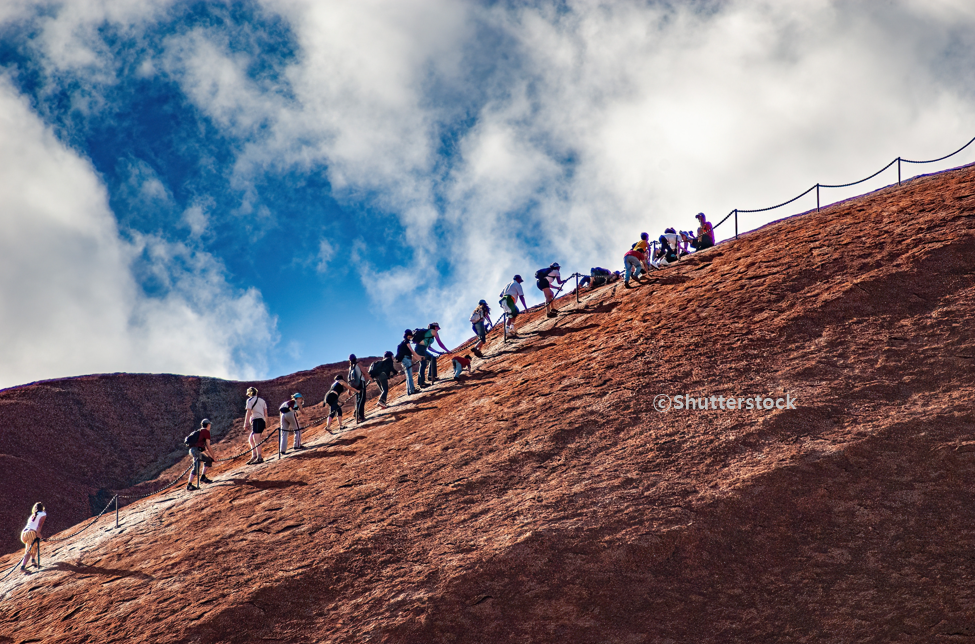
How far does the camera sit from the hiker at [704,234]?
975 inches

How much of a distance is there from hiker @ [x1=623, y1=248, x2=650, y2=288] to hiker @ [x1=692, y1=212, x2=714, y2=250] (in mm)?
3143

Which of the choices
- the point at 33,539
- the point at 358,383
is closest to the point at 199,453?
the point at 33,539

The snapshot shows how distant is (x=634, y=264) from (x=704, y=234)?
4072mm

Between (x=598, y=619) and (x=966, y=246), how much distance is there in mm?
13808

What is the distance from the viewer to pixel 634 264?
894 inches

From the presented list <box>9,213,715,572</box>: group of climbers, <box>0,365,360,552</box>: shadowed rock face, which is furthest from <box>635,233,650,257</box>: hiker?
<box>0,365,360,552</box>: shadowed rock face

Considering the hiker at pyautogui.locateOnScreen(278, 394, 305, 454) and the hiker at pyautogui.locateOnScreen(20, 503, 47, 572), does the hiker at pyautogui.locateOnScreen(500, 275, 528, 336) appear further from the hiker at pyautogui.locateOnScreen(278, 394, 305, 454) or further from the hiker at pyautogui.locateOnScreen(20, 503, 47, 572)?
the hiker at pyautogui.locateOnScreen(20, 503, 47, 572)

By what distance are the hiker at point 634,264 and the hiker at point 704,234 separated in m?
3.14

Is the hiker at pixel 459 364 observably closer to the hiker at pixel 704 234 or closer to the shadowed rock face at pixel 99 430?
the hiker at pixel 704 234

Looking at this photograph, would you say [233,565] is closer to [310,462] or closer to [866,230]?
[310,462]

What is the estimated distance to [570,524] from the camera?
12.7 meters

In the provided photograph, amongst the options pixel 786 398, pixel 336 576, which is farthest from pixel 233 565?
pixel 786 398

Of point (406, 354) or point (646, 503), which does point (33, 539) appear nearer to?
point (406, 354)

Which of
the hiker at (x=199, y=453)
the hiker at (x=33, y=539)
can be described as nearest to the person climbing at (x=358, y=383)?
the hiker at (x=199, y=453)
